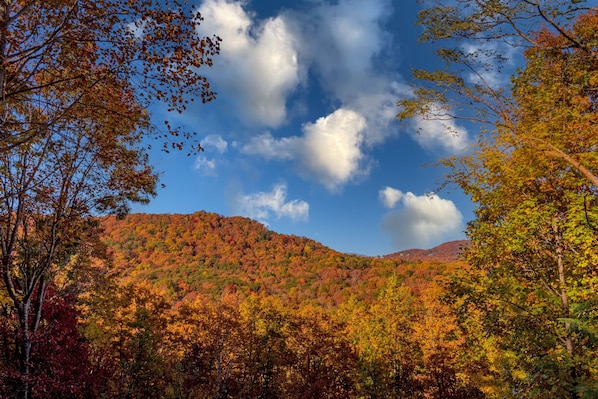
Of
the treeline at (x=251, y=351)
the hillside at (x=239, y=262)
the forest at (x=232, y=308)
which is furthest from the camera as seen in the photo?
the hillside at (x=239, y=262)

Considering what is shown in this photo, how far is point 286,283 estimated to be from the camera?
97.1m

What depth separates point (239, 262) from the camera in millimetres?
120375

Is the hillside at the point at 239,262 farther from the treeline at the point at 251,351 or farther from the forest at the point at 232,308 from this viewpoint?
the forest at the point at 232,308

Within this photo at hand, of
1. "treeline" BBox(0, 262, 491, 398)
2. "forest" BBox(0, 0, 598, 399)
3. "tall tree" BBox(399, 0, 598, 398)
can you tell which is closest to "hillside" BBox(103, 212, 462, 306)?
"treeline" BBox(0, 262, 491, 398)

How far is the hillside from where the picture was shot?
283 feet

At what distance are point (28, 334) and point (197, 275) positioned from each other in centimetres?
10017

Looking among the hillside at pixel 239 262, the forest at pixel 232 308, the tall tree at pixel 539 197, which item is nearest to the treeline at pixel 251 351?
the forest at pixel 232 308

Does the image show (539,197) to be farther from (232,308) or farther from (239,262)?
(239,262)

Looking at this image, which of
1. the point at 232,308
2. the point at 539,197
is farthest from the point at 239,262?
the point at 539,197

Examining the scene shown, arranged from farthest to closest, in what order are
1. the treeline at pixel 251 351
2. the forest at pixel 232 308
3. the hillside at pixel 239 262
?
the hillside at pixel 239 262, the treeline at pixel 251 351, the forest at pixel 232 308

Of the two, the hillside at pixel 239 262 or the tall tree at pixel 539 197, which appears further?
the hillside at pixel 239 262

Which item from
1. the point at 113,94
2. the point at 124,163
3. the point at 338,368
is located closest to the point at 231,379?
the point at 338,368

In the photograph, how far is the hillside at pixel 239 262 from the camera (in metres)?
86.3

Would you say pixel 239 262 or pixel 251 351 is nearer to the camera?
pixel 251 351
